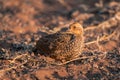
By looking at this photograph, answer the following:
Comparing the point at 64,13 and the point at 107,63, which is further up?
the point at 64,13

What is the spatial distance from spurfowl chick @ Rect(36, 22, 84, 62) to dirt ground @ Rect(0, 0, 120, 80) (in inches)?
5.0

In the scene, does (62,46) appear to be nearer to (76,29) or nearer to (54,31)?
(76,29)

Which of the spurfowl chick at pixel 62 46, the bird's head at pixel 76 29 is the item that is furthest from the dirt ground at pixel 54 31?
the bird's head at pixel 76 29

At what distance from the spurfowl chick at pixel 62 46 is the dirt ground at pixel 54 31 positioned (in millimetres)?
127

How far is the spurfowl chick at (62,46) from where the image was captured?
20.7ft

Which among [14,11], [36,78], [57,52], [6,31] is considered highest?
[14,11]

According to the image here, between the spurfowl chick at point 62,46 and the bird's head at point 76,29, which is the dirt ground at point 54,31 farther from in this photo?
the bird's head at point 76,29

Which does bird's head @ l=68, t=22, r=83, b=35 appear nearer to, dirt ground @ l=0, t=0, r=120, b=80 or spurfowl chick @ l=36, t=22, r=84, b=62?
spurfowl chick @ l=36, t=22, r=84, b=62

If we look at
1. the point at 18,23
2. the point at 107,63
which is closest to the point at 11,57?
the point at 107,63

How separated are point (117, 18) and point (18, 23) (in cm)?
238

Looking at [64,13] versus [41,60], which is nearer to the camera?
[41,60]

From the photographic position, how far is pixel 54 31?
8.25 m

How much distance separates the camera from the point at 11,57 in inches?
256

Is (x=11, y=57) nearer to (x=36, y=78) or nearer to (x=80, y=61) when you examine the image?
(x=36, y=78)
